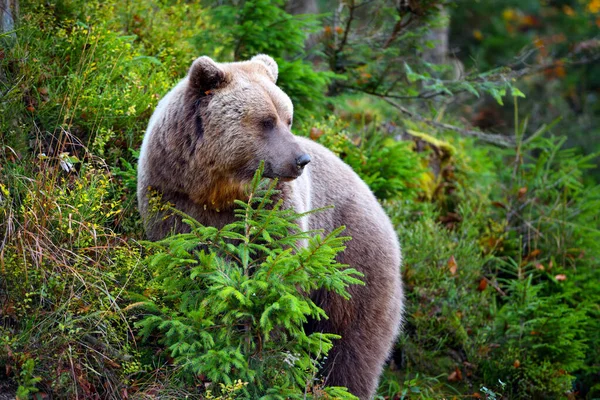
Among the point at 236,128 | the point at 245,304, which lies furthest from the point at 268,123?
the point at 245,304

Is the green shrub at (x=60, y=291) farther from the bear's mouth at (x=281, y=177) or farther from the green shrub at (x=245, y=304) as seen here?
the bear's mouth at (x=281, y=177)

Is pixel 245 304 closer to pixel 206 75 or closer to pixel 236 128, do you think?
pixel 236 128

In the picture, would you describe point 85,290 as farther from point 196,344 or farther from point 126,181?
point 126,181

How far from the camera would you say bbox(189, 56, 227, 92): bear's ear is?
A: 15.4 feet

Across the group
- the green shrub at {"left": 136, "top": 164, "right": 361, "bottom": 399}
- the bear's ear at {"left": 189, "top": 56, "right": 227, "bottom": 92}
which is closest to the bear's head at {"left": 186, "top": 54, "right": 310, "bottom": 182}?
the bear's ear at {"left": 189, "top": 56, "right": 227, "bottom": 92}

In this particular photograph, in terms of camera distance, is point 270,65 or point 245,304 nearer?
point 245,304

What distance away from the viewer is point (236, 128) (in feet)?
15.9

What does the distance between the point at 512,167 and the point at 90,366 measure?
6.70 m

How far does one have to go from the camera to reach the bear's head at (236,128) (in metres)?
4.79

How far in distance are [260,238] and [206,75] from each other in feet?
4.14

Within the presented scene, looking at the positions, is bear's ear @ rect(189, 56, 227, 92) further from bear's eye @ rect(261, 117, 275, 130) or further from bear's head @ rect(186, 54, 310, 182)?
bear's eye @ rect(261, 117, 275, 130)

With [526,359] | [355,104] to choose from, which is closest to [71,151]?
[526,359]

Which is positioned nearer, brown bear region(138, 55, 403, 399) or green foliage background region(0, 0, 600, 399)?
green foliage background region(0, 0, 600, 399)

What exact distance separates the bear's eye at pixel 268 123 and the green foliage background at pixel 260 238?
24.8 inches
